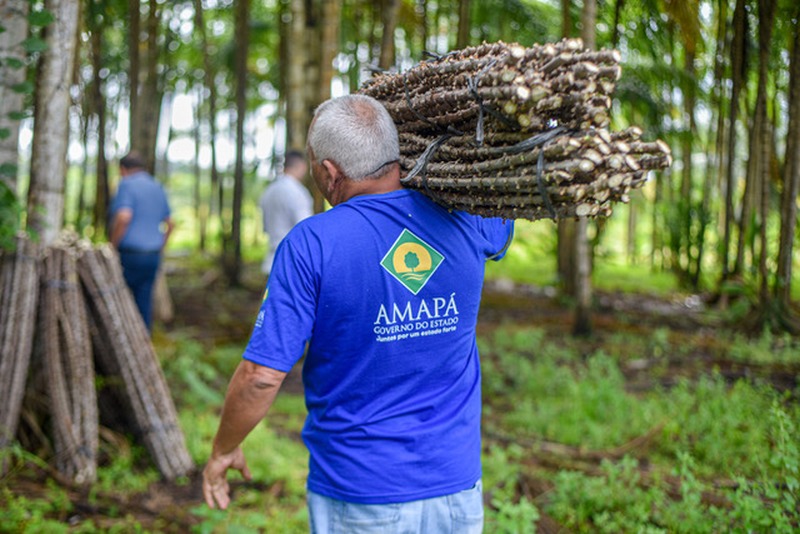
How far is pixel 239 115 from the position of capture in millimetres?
10133

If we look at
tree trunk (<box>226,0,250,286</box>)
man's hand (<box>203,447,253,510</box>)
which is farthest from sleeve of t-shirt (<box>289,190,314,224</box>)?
tree trunk (<box>226,0,250,286</box>)

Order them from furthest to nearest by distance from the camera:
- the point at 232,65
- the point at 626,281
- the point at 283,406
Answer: the point at 232,65
the point at 626,281
the point at 283,406

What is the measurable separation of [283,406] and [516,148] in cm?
416

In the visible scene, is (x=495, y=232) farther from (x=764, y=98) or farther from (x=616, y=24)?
(x=616, y=24)

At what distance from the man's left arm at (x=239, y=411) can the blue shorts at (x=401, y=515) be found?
0.94ft

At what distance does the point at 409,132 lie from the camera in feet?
7.02

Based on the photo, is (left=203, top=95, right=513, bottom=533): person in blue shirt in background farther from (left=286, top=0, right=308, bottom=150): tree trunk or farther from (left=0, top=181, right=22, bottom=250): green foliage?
(left=286, top=0, right=308, bottom=150): tree trunk

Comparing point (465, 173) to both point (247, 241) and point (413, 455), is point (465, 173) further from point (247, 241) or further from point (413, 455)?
point (247, 241)

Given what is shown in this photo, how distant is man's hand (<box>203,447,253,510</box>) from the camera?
7.12 feet

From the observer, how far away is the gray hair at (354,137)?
6.48 feet

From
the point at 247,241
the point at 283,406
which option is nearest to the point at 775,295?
the point at 283,406

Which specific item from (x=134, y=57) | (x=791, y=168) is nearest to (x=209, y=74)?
(x=134, y=57)

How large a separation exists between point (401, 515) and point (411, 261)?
2.36 feet

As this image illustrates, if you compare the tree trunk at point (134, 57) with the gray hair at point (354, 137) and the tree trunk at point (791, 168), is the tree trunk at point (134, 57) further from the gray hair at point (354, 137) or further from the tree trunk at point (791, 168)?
the gray hair at point (354, 137)
